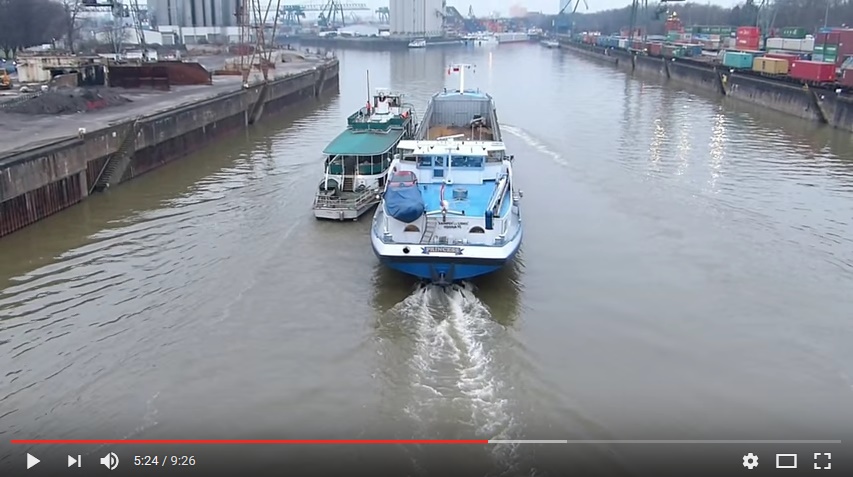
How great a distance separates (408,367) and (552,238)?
10.1 metres

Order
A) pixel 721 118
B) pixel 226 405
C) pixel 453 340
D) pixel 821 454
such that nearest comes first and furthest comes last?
pixel 821 454 < pixel 226 405 < pixel 453 340 < pixel 721 118

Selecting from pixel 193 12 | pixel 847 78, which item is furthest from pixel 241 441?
pixel 193 12

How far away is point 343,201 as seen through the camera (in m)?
25.2

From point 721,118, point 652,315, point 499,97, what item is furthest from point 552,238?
point 499,97

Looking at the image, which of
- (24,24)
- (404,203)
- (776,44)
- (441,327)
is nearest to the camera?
(441,327)

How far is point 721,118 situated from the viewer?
5175 cm

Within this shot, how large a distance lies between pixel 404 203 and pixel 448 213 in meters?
1.67

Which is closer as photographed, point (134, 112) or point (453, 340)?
point (453, 340)

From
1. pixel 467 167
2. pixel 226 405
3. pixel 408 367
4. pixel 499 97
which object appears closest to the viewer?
pixel 226 405

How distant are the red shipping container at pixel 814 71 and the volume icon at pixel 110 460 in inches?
2195

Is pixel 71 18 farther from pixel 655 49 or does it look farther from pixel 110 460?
pixel 655 49

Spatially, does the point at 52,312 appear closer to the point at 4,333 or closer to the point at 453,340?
the point at 4,333

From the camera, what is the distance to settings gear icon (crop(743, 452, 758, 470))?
1145cm

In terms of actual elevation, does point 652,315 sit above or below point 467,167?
below
